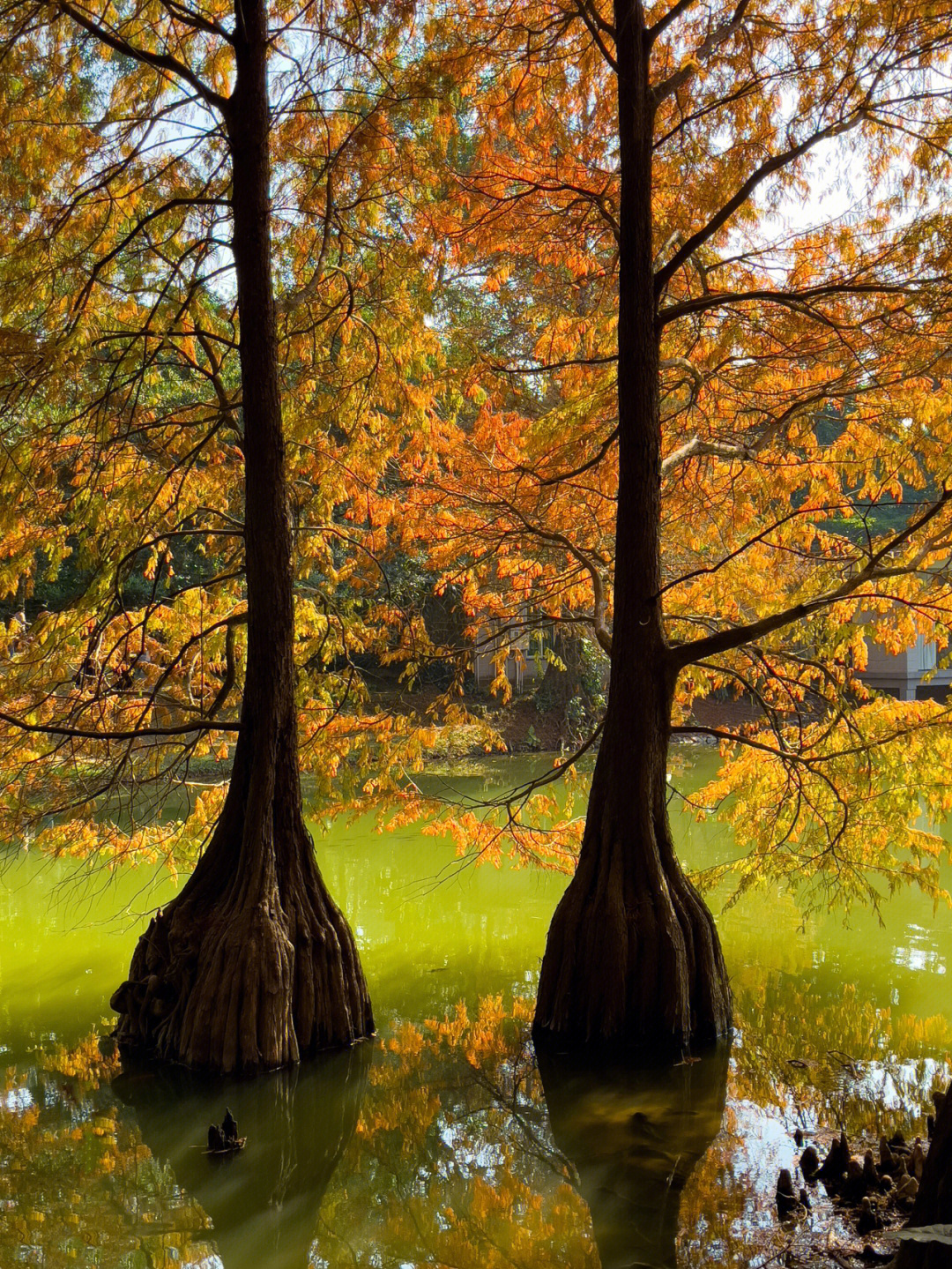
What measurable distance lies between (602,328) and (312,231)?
1.99 m

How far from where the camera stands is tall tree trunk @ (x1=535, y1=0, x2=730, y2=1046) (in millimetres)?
5445

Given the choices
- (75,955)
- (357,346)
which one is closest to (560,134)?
(357,346)

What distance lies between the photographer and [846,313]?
5777 millimetres

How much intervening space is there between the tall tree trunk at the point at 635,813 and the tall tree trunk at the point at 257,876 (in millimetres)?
1208

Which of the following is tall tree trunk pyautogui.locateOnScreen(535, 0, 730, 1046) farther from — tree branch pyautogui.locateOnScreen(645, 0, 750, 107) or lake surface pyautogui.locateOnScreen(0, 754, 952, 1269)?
lake surface pyautogui.locateOnScreen(0, 754, 952, 1269)

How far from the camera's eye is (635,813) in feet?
18.4

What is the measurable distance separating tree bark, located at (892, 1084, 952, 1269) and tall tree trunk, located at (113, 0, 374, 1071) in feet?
10.5

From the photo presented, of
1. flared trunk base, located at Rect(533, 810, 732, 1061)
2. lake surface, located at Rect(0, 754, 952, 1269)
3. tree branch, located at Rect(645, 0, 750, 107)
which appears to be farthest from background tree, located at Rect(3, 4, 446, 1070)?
tree branch, located at Rect(645, 0, 750, 107)

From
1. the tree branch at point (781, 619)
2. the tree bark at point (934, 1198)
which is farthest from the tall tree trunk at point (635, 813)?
the tree bark at point (934, 1198)

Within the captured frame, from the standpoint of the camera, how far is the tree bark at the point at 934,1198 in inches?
105

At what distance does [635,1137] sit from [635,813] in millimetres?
1524

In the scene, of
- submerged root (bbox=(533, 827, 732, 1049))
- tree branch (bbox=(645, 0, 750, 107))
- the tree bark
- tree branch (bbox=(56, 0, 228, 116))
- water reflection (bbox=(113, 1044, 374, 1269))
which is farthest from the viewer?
tree branch (bbox=(645, 0, 750, 107))

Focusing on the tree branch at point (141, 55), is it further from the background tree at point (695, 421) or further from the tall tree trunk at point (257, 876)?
the background tree at point (695, 421)

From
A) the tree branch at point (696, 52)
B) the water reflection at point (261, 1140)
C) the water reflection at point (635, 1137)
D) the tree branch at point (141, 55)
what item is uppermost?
the tree branch at point (696, 52)
